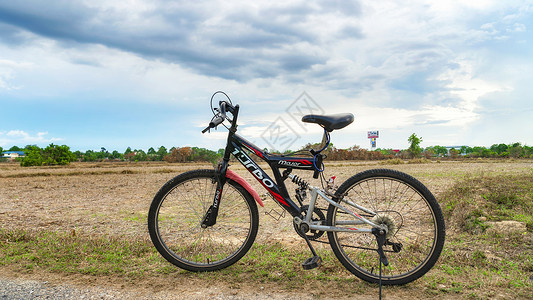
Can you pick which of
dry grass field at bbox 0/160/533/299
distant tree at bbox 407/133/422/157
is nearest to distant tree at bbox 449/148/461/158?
distant tree at bbox 407/133/422/157

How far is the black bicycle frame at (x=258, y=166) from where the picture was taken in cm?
387

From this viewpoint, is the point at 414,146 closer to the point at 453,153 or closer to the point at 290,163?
the point at 453,153

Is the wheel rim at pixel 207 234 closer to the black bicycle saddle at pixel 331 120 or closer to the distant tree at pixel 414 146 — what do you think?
the black bicycle saddle at pixel 331 120

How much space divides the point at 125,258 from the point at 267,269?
1914 millimetres

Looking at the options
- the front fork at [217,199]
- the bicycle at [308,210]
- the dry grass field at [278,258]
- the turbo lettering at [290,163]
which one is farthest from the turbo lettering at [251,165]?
the dry grass field at [278,258]

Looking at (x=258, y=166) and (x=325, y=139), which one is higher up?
(x=325, y=139)

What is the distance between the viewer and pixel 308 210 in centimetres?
383

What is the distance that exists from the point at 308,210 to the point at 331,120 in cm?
108

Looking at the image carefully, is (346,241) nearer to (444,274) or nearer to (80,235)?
(444,274)

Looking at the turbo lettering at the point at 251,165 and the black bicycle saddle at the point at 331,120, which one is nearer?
the black bicycle saddle at the point at 331,120

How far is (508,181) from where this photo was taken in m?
7.10

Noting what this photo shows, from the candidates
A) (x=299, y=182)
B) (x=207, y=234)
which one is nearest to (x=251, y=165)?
(x=299, y=182)

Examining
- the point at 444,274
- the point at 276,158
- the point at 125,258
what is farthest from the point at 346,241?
the point at 125,258

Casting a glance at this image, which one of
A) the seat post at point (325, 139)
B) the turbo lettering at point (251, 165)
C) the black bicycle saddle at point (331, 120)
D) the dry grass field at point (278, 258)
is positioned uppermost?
the black bicycle saddle at point (331, 120)
